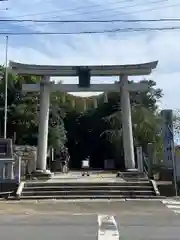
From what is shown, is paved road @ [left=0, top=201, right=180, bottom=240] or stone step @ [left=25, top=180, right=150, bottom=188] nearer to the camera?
paved road @ [left=0, top=201, right=180, bottom=240]

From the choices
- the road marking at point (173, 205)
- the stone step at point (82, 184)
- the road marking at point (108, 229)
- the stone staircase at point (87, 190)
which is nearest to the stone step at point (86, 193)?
the stone staircase at point (87, 190)

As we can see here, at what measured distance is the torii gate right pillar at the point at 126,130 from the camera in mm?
30156

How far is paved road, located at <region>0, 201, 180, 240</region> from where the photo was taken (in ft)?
39.3

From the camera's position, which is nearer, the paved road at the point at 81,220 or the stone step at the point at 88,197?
the paved road at the point at 81,220

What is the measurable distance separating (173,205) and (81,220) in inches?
254

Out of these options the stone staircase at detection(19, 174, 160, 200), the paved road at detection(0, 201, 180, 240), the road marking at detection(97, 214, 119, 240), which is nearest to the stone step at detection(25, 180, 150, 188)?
the stone staircase at detection(19, 174, 160, 200)

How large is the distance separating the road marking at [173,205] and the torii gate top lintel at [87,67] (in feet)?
35.9

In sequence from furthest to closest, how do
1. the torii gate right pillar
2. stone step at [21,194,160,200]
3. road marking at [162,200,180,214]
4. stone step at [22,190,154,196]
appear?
the torii gate right pillar → stone step at [22,190,154,196] → stone step at [21,194,160,200] → road marking at [162,200,180,214]

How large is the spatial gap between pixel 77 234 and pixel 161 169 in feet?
56.7

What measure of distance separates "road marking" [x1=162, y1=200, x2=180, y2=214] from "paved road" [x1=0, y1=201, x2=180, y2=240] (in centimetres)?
23

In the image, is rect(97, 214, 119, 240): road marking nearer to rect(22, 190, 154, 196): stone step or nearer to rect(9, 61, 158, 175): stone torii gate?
rect(22, 190, 154, 196): stone step

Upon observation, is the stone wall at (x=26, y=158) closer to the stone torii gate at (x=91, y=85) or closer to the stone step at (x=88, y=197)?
the stone torii gate at (x=91, y=85)

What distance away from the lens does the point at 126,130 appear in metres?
30.4

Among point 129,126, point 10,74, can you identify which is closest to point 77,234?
point 129,126
